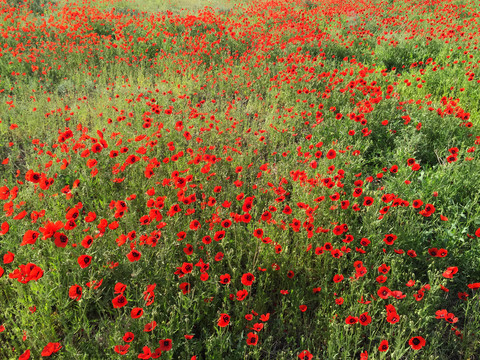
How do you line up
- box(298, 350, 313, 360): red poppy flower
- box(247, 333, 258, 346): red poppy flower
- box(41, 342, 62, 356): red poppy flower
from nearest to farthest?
1. box(41, 342, 62, 356): red poppy flower
2. box(298, 350, 313, 360): red poppy flower
3. box(247, 333, 258, 346): red poppy flower

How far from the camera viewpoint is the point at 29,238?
1.83 m

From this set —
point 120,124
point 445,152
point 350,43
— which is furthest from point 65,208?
point 350,43

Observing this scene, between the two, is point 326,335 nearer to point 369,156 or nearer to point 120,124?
point 369,156

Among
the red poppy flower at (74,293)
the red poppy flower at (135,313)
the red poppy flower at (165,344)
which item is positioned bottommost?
the red poppy flower at (165,344)

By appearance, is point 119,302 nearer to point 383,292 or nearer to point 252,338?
point 252,338

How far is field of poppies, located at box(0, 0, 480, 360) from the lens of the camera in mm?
1921

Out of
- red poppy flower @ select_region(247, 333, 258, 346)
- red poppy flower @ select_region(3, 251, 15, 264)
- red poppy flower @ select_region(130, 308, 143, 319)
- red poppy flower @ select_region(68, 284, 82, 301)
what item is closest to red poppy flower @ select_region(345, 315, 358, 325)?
red poppy flower @ select_region(247, 333, 258, 346)

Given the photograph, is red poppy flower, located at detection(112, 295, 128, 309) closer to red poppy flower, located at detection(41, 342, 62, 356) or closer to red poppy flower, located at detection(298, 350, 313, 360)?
red poppy flower, located at detection(41, 342, 62, 356)

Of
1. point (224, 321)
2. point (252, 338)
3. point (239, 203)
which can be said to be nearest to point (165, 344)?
point (224, 321)

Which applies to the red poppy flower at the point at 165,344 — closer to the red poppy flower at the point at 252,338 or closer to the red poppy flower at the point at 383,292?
the red poppy flower at the point at 252,338

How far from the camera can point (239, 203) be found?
3004mm

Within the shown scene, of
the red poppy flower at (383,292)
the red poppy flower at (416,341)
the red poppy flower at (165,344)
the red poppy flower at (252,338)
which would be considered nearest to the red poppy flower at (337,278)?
the red poppy flower at (383,292)

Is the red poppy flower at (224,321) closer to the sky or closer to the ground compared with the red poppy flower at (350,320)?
closer to the sky

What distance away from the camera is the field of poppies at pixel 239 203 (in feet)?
6.30
